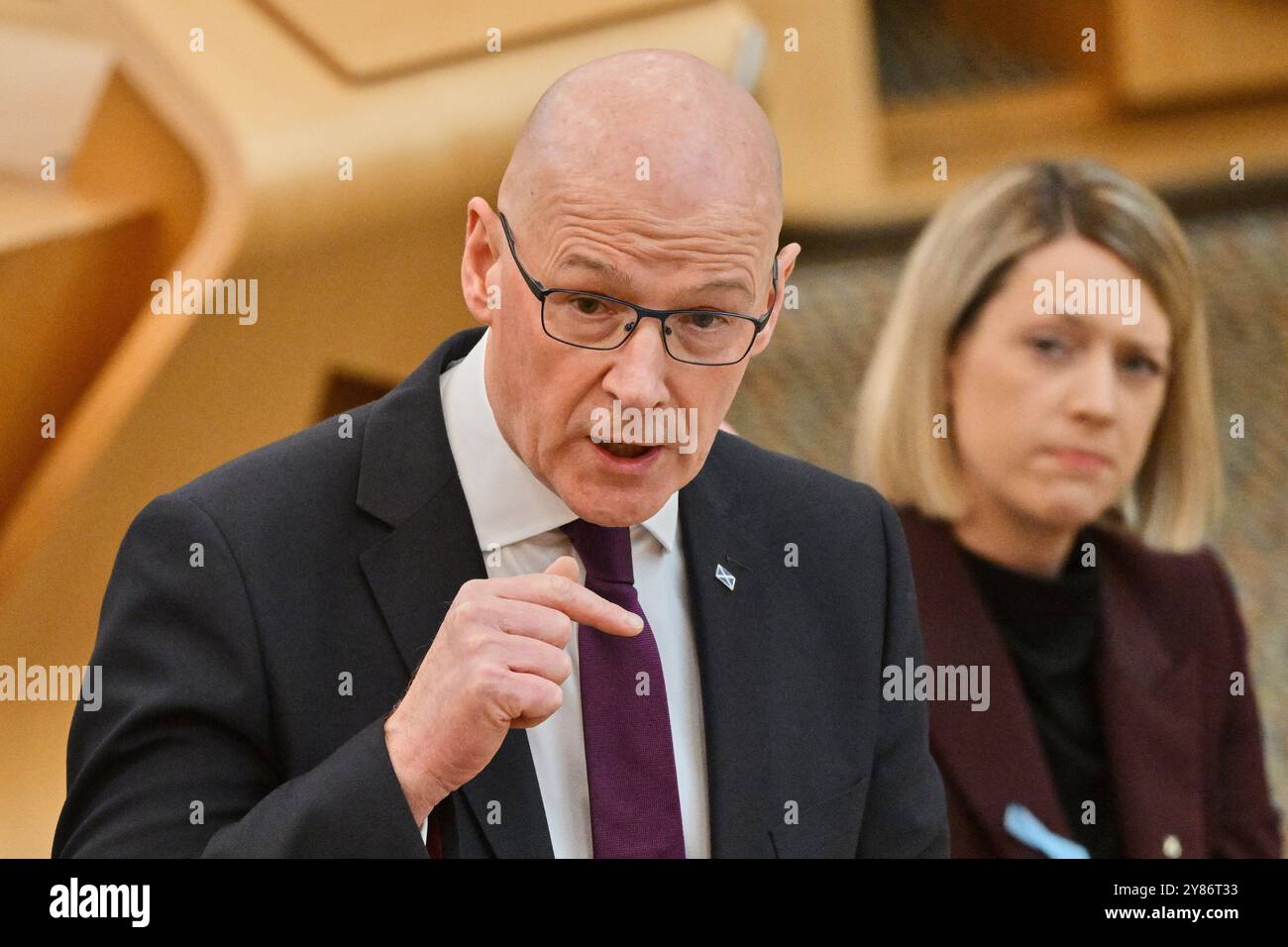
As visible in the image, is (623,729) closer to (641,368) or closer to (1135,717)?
(641,368)

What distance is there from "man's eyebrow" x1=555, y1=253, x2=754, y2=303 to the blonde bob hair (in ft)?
3.59

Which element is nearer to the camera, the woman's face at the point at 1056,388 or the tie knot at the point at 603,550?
the tie knot at the point at 603,550

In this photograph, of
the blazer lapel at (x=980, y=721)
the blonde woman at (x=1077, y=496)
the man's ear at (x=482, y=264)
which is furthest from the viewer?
the blonde woman at (x=1077, y=496)

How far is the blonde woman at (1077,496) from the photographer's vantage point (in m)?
2.31

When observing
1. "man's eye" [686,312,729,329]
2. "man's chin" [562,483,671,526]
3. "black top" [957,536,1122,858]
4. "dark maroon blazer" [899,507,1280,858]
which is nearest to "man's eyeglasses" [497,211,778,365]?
"man's eye" [686,312,729,329]

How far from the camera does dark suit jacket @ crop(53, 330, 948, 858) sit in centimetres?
133

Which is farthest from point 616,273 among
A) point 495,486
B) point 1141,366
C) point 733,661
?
point 1141,366

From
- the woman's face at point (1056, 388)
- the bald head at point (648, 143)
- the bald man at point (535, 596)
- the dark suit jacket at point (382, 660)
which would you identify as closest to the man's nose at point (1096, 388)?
the woman's face at point (1056, 388)

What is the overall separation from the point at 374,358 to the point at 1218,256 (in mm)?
1859

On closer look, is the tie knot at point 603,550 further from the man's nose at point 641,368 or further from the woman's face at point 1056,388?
the woman's face at point 1056,388

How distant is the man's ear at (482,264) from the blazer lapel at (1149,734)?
124cm

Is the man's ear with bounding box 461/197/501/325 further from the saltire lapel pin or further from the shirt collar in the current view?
the saltire lapel pin

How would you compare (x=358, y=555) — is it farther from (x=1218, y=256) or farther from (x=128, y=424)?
(x=1218, y=256)

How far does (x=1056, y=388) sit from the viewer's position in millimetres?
2443
